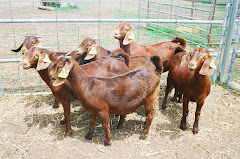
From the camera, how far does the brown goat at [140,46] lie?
628cm

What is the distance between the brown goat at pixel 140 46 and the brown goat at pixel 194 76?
33.0 inches

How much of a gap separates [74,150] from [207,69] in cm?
305

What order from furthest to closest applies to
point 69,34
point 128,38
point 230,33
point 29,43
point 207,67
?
point 69,34 → point 230,33 → point 128,38 → point 29,43 → point 207,67

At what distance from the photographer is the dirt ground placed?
4.65 m

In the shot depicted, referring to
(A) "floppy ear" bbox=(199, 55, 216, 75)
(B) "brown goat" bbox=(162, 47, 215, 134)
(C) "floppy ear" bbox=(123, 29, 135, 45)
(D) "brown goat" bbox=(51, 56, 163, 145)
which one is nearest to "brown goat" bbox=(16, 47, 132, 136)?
(D) "brown goat" bbox=(51, 56, 163, 145)

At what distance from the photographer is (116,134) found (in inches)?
204

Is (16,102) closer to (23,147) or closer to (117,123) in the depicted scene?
(23,147)

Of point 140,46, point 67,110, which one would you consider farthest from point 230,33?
point 67,110

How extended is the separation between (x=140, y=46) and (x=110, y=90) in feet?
8.67

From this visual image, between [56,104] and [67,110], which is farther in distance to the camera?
[56,104]

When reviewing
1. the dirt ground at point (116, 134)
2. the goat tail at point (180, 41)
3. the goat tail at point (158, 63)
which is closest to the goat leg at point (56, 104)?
the dirt ground at point (116, 134)

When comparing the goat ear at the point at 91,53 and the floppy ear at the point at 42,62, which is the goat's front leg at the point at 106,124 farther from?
the goat ear at the point at 91,53

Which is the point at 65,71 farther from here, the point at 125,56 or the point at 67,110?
the point at 125,56

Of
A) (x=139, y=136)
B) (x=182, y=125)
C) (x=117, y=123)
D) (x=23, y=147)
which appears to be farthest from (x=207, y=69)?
(x=23, y=147)
